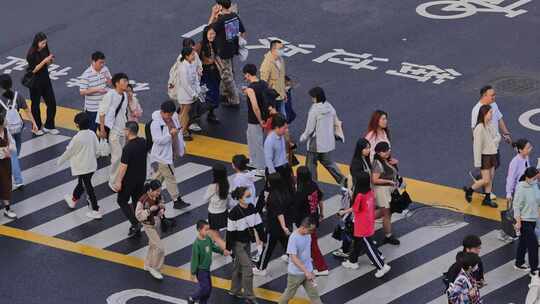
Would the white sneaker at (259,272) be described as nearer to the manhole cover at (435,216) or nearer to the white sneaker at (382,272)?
the white sneaker at (382,272)

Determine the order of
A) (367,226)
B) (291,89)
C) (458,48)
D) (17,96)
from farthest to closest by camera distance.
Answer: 1. (458,48)
2. (291,89)
3. (17,96)
4. (367,226)

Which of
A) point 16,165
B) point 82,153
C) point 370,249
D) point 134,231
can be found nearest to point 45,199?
point 16,165

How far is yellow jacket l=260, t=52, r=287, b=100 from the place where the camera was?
25.5m

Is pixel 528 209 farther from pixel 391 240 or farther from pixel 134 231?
pixel 134 231

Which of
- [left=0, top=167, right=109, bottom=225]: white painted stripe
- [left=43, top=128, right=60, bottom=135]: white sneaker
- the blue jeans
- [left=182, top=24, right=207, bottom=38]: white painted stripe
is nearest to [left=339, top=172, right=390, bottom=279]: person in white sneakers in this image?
A: [left=0, top=167, right=109, bottom=225]: white painted stripe

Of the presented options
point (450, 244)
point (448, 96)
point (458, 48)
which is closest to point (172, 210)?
point (450, 244)

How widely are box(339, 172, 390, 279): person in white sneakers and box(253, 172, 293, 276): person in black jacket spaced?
85 cm

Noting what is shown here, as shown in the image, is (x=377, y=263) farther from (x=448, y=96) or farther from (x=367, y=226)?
(x=448, y=96)

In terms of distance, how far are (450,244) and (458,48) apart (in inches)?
301

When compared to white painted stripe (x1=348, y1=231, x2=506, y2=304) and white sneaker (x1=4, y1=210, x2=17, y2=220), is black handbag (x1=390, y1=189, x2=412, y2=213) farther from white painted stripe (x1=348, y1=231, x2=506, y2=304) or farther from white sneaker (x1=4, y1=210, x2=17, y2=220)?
white sneaker (x1=4, y1=210, x2=17, y2=220)

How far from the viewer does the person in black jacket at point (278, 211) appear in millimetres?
21516

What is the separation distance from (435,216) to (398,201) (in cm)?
100

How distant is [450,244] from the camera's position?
22688 millimetres

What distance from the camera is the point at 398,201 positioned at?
74.7ft
